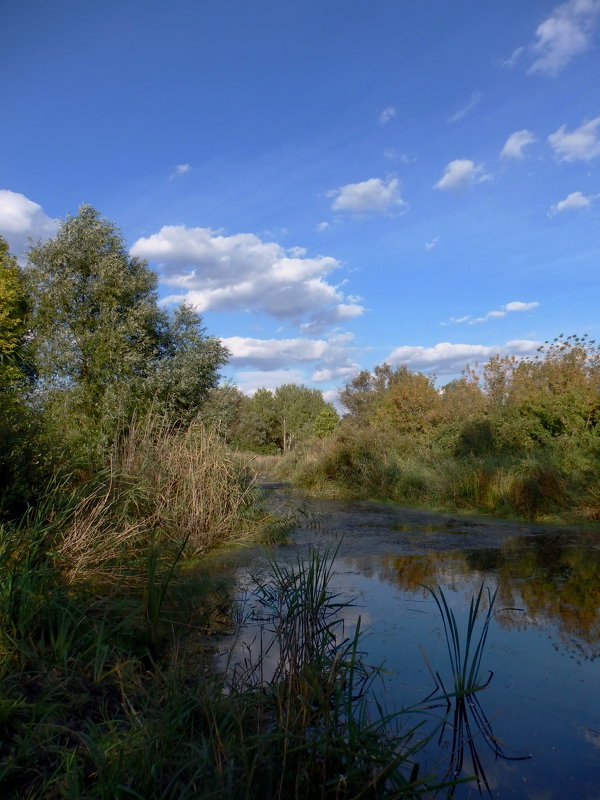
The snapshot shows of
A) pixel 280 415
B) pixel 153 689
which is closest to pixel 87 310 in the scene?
pixel 153 689

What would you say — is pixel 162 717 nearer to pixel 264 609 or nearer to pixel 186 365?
pixel 264 609

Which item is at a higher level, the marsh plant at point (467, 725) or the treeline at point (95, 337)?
the treeline at point (95, 337)

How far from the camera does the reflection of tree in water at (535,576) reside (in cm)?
522

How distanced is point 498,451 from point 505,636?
1253 centimetres

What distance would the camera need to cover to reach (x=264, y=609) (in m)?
5.61

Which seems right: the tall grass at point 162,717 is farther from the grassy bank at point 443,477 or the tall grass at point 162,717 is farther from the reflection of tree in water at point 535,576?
the grassy bank at point 443,477

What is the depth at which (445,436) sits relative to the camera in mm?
19594

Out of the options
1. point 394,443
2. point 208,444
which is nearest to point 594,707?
point 208,444

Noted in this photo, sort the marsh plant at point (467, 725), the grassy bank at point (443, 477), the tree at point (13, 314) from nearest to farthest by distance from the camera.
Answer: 1. the marsh plant at point (467, 725)
2. the grassy bank at point (443, 477)
3. the tree at point (13, 314)

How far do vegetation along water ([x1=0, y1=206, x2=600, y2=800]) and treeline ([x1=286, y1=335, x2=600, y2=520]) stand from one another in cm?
9

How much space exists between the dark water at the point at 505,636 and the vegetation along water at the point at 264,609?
0.02 meters

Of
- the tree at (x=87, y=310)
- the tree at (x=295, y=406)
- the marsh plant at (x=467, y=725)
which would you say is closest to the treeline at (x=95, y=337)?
the tree at (x=87, y=310)

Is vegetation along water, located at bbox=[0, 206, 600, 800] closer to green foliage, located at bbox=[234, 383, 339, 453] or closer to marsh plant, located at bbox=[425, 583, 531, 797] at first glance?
marsh plant, located at bbox=[425, 583, 531, 797]

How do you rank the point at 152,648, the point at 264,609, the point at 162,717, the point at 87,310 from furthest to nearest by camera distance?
the point at 87,310
the point at 264,609
the point at 152,648
the point at 162,717
